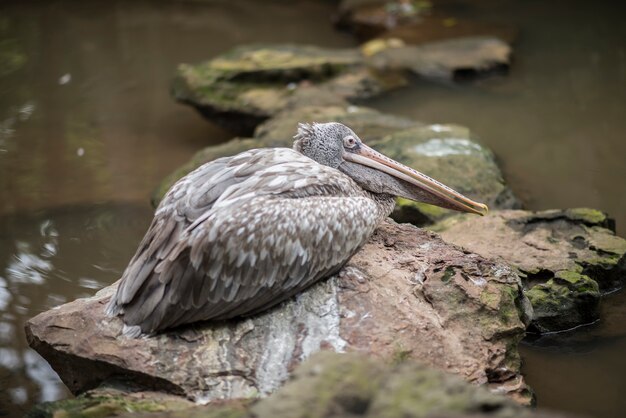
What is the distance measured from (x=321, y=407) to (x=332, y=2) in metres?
Result: 11.8

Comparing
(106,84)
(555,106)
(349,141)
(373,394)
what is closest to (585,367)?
(349,141)

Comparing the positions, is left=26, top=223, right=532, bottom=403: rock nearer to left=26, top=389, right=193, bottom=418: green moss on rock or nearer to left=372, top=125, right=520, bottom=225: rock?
left=26, top=389, right=193, bottom=418: green moss on rock

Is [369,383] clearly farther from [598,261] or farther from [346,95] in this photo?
[346,95]

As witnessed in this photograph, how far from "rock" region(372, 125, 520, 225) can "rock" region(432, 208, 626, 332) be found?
310 mm

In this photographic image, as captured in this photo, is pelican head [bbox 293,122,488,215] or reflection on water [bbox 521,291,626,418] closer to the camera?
reflection on water [bbox 521,291,626,418]

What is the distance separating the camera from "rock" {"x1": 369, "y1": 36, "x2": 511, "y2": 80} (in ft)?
35.0

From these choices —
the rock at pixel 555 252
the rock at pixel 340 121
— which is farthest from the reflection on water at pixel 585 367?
the rock at pixel 340 121

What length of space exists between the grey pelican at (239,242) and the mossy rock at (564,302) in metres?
1.58


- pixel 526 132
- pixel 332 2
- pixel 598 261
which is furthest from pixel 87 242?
pixel 332 2

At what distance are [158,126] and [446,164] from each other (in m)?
4.10

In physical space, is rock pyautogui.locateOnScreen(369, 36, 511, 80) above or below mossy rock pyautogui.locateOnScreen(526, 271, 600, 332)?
above

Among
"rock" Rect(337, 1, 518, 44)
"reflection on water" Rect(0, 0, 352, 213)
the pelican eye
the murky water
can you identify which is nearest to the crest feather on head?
the pelican eye

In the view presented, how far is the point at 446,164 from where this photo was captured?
302 inches

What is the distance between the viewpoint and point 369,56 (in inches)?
429
